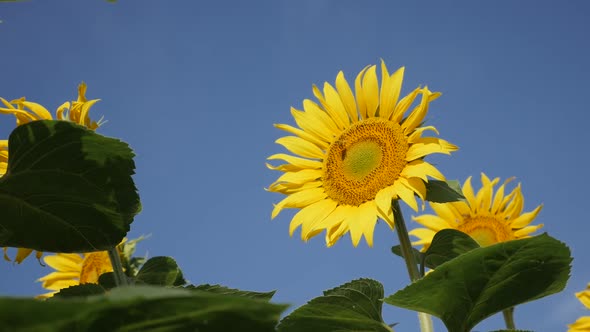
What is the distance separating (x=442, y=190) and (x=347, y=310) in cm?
90

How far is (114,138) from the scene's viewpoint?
68.0 inches

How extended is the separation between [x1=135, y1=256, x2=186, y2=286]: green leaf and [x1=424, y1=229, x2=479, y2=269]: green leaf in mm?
1005

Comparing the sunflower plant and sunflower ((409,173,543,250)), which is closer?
the sunflower plant

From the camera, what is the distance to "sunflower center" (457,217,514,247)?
484 cm

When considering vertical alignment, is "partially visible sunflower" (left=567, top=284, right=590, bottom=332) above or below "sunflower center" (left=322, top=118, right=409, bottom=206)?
below

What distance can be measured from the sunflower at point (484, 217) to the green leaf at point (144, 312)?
12.7 ft

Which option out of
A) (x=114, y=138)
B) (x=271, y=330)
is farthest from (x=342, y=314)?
(x=271, y=330)

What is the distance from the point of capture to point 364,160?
12.0 feet

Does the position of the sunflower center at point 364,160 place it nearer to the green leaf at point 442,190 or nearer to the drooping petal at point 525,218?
the green leaf at point 442,190

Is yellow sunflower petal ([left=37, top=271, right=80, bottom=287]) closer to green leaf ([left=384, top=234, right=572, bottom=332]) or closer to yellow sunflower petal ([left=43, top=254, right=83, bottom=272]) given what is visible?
yellow sunflower petal ([left=43, top=254, right=83, bottom=272])

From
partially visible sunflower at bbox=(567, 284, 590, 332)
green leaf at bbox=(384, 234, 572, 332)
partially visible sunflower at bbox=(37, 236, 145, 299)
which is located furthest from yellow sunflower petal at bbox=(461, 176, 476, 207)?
green leaf at bbox=(384, 234, 572, 332)

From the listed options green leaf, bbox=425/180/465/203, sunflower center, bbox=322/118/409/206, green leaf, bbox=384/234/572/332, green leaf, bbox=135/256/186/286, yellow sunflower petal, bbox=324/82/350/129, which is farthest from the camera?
yellow sunflower petal, bbox=324/82/350/129

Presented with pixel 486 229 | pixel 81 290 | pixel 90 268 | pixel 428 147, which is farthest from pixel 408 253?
pixel 90 268

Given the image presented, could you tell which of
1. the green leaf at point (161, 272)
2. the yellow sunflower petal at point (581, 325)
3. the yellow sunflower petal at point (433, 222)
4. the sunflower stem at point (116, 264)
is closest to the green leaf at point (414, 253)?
the green leaf at point (161, 272)
